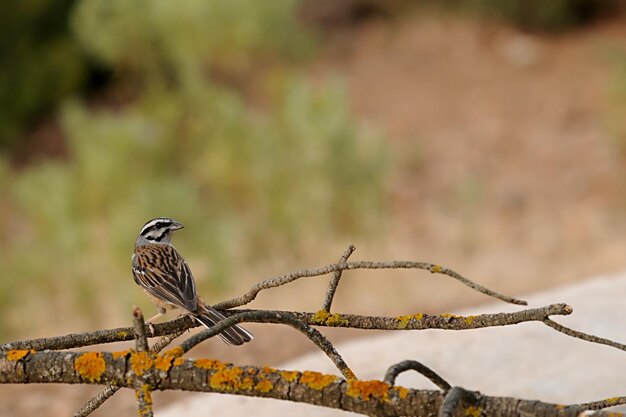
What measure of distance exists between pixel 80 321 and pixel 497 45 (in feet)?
50.5

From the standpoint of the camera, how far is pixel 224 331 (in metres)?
2.82

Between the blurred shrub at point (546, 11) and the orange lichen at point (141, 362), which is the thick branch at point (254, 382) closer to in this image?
the orange lichen at point (141, 362)

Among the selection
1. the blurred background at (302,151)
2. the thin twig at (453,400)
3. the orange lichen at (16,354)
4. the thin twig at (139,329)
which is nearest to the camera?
the thin twig at (453,400)

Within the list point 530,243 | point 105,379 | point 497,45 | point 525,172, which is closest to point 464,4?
point 497,45

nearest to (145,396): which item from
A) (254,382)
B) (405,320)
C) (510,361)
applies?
(254,382)

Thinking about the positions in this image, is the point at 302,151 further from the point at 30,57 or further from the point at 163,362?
the point at 163,362

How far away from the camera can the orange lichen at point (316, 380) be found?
2.20 m

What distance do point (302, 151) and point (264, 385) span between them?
10.8 m

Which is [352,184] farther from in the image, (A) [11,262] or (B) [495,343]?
(B) [495,343]

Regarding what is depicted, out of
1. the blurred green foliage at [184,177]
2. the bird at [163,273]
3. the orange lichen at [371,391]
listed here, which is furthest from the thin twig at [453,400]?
→ the blurred green foliage at [184,177]

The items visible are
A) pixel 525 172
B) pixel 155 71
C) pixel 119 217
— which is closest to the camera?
pixel 119 217

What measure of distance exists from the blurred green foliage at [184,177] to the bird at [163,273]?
5.47 metres

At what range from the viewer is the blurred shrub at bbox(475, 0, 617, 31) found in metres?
23.4

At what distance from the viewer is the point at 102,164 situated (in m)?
13.5
